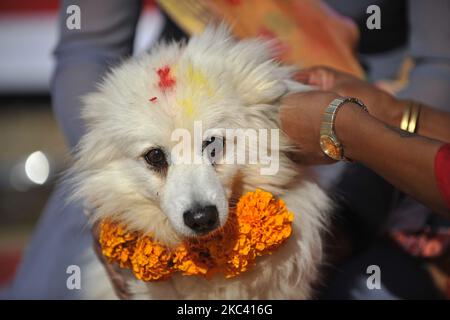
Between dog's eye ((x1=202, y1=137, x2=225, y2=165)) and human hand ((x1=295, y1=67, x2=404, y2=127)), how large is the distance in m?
0.29

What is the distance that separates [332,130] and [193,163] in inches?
10.4

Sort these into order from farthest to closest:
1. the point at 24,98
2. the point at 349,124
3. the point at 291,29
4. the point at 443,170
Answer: the point at 24,98 < the point at 291,29 < the point at 349,124 < the point at 443,170

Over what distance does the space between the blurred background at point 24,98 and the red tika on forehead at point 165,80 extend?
2.26 m

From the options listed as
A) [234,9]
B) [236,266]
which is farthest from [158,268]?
[234,9]

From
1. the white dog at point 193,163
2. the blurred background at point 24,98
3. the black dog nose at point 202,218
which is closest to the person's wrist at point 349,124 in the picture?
the white dog at point 193,163

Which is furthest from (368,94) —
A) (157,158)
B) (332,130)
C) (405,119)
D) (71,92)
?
(71,92)

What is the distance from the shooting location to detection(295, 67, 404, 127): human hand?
1351 mm

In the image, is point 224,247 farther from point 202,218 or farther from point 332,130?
point 332,130

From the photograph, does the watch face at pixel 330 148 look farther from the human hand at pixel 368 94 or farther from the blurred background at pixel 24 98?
the blurred background at pixel 24 98

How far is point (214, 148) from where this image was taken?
1.23m

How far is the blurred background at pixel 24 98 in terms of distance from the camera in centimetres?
364

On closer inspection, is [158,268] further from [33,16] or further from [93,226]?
[33,16]

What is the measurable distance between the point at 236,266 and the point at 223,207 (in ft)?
0.46

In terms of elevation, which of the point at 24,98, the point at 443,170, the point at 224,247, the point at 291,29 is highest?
the point at 291,29
